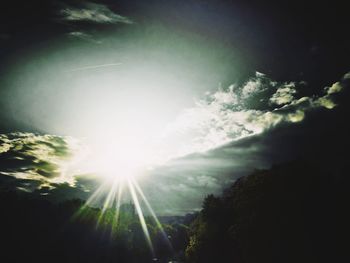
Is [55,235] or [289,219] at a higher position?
[55,235]

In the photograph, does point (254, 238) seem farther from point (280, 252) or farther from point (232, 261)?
point (232, 261)

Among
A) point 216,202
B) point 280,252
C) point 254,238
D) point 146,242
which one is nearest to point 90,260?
point 216,202

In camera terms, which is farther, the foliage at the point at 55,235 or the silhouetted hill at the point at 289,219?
the foliage at the point at 55,235

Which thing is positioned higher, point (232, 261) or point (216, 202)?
point (216, 202)

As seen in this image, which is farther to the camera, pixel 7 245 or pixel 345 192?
pixel 7 245

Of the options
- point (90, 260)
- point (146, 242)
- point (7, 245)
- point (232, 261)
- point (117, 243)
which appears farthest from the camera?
point (146, 242)

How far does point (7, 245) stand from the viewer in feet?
106

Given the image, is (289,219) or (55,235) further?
(55,235)

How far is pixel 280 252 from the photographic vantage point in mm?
21188

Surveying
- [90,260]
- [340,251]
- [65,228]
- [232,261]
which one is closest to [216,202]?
[232,261]

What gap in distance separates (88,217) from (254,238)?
131 ft

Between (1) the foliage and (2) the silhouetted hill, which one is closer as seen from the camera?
(2) the silhouetted hill

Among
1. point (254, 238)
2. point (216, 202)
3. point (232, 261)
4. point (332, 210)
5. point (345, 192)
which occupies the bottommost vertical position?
point (232, 261)

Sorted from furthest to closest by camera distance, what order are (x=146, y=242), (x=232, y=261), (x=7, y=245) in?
(x=146, y=242) → (x=7, y=245) → (x=232, y=261)
